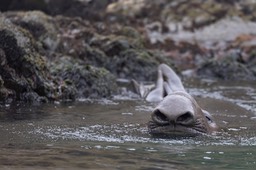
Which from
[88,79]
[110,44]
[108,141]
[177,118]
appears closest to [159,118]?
[177,118]

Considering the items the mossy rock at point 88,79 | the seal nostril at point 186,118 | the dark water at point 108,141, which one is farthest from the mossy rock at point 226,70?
the seal nostril at point 186,118

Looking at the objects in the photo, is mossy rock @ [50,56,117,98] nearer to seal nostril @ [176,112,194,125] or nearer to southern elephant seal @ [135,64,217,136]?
southern elephant seal @ [135,64,217,136]

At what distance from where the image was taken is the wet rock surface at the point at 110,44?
11.9 meters

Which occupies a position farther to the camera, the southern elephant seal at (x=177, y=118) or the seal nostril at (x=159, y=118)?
the seal nostril at (x=159, y=118)

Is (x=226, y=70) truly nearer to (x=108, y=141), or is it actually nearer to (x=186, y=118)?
(x=186, y=118)

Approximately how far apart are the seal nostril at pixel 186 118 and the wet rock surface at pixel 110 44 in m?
4.58

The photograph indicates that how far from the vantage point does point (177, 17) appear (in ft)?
123

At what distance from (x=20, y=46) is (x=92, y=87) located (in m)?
2.58

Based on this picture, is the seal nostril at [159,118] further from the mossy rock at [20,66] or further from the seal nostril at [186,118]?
the mossy rock at [20,66]

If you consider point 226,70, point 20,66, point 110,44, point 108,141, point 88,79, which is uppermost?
point 110,44

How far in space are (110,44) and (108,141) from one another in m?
14.9

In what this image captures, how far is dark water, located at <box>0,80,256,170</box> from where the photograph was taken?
5.90m

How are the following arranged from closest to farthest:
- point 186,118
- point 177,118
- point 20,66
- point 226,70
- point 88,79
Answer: point 177,118
point 186,118
point 20,66
point 88,79
point 226,70

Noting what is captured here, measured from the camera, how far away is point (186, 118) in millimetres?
7430
